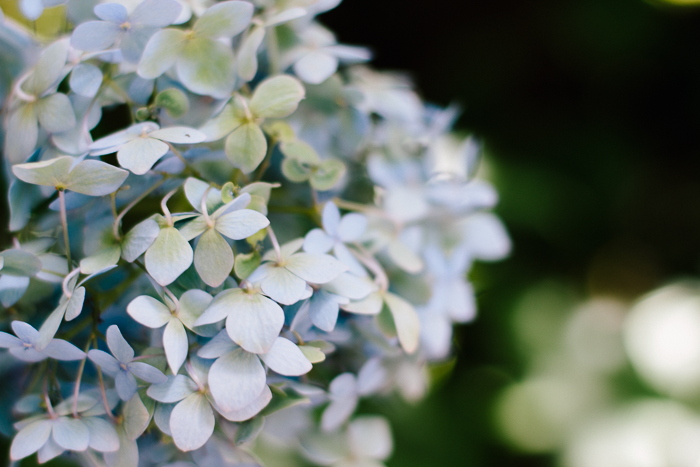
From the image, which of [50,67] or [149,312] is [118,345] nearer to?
[149,312]

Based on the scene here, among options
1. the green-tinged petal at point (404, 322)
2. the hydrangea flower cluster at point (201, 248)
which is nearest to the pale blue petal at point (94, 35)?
the hydrangea flower cluster at point (201, 248)

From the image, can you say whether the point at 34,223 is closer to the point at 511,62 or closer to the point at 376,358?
the point at 376,358

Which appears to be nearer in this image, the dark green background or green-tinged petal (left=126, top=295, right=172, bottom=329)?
green-tinged petal (left=126, top=295, right=172, bottom=329)

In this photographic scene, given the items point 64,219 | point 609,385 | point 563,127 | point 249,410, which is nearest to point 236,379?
point 249,410

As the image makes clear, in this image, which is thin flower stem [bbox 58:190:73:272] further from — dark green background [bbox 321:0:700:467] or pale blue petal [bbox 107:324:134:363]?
dark green background [bbox 321:0:700:467]

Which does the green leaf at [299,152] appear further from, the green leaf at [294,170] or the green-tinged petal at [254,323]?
the green-tinged petal at [254,323]

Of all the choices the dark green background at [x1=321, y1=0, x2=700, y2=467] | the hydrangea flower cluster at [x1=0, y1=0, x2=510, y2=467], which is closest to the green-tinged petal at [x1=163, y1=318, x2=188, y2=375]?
the hydrangea flower cluster at [x1=0, y1=0, x2=510, y2=467]

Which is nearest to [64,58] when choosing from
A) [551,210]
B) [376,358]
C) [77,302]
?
[77,302]
